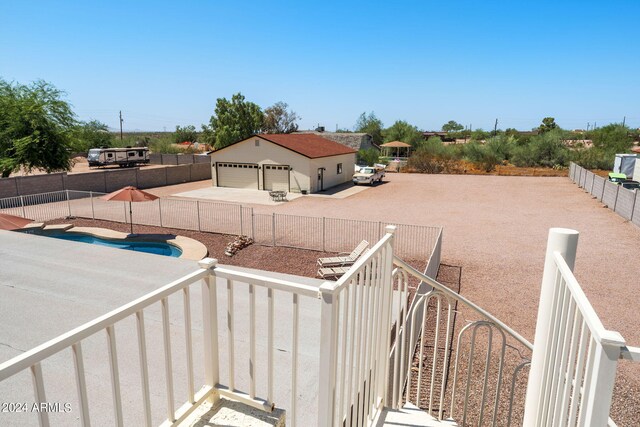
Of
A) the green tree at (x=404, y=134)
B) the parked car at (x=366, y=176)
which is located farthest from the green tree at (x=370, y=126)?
the parked car at (x=366, y=176)

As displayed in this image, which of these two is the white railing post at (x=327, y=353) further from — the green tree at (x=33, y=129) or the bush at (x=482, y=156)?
the bush at (x=482, y=156)

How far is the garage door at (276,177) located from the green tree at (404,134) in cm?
3895

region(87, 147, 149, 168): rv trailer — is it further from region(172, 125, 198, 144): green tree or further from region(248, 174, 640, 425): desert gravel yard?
region(172, 125, 198, 144): green tree

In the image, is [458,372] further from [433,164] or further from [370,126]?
[370,126]

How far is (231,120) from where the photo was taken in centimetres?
5384

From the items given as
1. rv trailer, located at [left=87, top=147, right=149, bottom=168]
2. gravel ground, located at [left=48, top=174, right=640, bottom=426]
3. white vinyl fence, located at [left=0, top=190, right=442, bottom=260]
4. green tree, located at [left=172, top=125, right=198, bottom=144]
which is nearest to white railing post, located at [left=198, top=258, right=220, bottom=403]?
gravel ground, located at [left=48, top=174, right=640, bottom=426]

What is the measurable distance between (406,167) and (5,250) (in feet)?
118

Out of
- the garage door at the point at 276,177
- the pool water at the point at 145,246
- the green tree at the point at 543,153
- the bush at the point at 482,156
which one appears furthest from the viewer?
the green tree at the point at 543,153

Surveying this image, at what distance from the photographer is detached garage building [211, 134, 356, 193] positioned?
27.5 metres

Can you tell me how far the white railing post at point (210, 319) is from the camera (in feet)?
9.72

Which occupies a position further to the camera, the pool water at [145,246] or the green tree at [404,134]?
the green tree at [404,134]

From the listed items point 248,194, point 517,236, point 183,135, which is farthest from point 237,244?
point 183,135

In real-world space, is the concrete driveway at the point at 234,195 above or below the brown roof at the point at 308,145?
below

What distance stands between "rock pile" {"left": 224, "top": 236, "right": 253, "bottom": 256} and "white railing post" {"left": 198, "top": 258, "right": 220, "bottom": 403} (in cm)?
991
